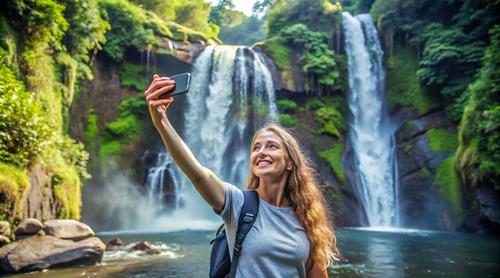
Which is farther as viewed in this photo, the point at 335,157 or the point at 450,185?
the point at 335,157

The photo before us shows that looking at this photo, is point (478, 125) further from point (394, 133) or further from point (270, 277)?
point (270, 277)

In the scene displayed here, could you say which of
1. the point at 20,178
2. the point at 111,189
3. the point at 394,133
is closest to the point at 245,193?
the point at 20,178

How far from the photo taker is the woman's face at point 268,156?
2.12m

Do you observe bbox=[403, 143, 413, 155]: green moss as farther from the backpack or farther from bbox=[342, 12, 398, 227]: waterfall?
the backpack

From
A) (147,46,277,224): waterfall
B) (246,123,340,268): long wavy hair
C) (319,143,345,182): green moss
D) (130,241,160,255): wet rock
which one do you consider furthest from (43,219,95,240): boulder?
(319,143,345,182): green moss

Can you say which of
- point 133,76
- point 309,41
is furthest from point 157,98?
point 309,41

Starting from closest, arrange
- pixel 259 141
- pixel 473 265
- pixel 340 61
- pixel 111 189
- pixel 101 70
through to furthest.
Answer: pixel 259 141 < pixel 473 265 < pixel 111 189 < pixel 101 70 < pixel 340 61

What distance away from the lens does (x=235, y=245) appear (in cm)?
190

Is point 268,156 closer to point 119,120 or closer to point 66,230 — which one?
point 66,230

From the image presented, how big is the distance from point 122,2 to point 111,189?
913 cm

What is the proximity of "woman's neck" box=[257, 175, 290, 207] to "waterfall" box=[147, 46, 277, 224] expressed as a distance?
53.2 feet

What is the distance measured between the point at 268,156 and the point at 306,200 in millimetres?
314

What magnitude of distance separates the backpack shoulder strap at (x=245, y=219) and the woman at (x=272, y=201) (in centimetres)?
2

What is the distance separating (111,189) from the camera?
16.8 meters
